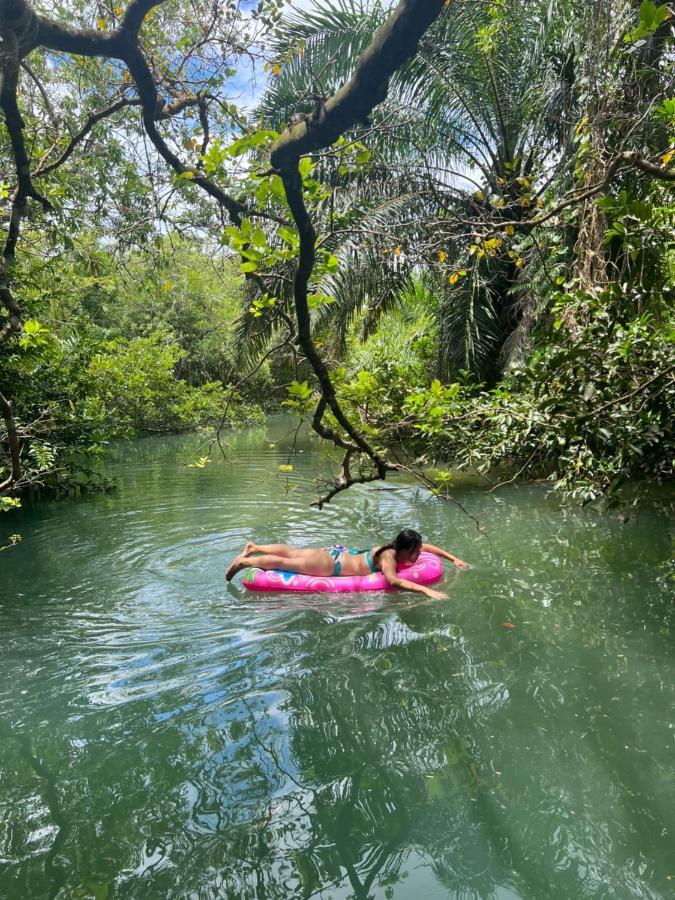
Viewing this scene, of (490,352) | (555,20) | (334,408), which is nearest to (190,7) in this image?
(334,408)

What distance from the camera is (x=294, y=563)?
6637 millimetres

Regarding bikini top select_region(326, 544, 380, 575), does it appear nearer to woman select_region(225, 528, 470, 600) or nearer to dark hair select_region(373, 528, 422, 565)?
woman select_region(225, 528, 470, 600)

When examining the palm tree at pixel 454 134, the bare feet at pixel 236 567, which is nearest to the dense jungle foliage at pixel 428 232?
the palm tree at pixel 454 134

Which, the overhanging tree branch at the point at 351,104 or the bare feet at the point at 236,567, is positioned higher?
the overhanging tree branch at the point at 351,104

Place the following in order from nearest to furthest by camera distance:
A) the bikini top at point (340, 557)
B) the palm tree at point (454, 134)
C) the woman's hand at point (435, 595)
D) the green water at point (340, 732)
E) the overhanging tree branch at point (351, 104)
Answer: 1. the overhanging tree branch at point (351, 104)
2. the green water at point (340, 732)
3. the woman's hand at point (435, 595)
4. the bikini top at point (340, 557)
5. the palm tree at point (454, 134)

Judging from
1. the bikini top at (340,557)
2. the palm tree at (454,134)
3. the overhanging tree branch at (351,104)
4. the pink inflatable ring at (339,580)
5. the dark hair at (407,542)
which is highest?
the palm tree at (454,134)

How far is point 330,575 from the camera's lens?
262 inches

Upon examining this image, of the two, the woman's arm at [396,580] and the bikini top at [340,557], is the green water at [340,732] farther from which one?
the bikini top at [340,557]

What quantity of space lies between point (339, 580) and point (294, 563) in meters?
0.57

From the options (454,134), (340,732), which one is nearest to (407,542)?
(340,732)

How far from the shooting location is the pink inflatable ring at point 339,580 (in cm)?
629

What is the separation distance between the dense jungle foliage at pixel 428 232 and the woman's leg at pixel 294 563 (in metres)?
1.59

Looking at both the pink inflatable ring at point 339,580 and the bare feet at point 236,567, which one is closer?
the pink inflatable ring at point 339,580

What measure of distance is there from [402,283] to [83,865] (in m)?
11.4
